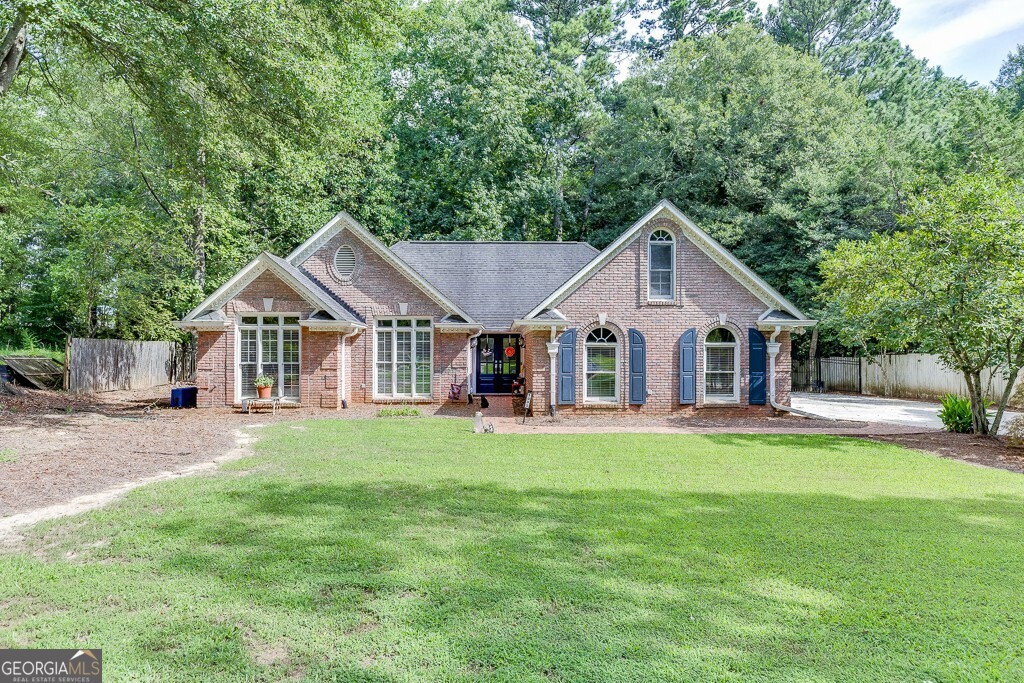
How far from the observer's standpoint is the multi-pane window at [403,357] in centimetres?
1897

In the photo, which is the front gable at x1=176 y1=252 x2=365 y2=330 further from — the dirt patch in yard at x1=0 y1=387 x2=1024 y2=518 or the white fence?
the white fence

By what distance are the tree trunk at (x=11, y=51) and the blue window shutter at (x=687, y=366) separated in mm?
16961

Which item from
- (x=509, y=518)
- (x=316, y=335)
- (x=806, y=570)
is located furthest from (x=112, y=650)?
(x=316, y=335)

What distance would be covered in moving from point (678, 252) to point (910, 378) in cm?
1501

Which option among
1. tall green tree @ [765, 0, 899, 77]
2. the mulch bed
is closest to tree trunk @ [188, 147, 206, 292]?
the mulch bed

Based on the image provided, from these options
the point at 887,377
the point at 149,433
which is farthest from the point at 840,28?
the point at 149,433

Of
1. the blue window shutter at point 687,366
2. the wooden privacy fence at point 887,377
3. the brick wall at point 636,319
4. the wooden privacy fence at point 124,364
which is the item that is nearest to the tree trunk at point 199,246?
the wooden privacy fence at point 124,364

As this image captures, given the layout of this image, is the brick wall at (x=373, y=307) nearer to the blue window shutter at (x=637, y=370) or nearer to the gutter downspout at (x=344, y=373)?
the gutter downspout at (x=344, y=373)

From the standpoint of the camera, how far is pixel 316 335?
17.6m

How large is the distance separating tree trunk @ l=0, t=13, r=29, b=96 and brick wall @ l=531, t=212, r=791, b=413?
13.8 meters

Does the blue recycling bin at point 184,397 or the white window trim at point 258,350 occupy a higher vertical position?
the white window trim at point 258,350

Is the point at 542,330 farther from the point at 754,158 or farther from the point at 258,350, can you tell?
the point at 754,158

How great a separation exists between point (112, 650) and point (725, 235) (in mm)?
29347

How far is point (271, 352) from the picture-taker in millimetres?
17922
